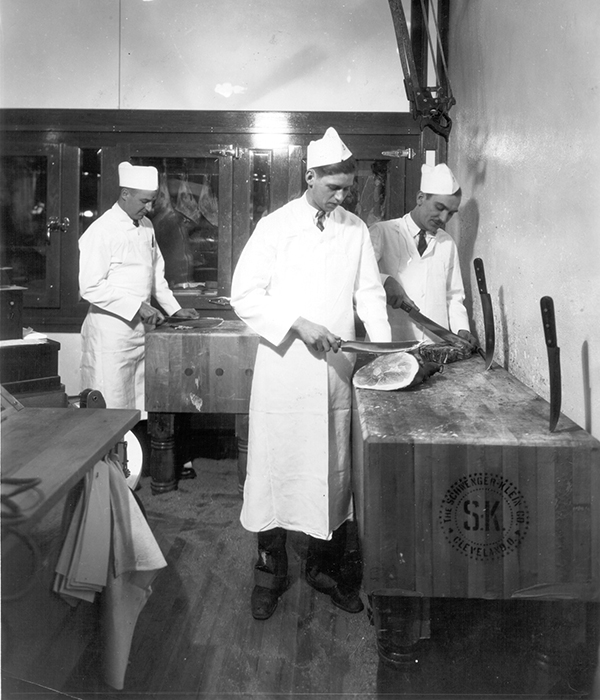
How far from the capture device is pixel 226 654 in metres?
2.30

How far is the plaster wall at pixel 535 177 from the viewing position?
6.37ft

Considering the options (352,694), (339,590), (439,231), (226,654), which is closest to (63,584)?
(226,654)

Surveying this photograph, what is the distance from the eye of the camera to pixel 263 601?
102 inches

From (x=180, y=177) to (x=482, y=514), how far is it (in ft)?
11.3

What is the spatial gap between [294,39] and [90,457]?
11.7 ft

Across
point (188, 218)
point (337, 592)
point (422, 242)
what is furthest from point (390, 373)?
point (188, 218)

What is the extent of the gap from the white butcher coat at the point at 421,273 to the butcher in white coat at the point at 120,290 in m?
1.29

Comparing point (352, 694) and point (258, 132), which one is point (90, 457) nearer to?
point (352, 694)

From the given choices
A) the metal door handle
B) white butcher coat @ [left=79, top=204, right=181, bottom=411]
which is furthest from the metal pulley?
the metal door handle

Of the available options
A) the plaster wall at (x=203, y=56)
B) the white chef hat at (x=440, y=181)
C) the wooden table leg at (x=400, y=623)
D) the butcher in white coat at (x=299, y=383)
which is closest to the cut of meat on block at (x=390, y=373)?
the butcher in white coat at (x=299, y=383)

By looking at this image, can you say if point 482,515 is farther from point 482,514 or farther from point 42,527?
point 42,527

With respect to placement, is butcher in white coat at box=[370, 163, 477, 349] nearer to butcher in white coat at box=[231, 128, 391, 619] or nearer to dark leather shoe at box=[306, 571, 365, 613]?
butcher in white coat at box=[231, 128, 391, 619]

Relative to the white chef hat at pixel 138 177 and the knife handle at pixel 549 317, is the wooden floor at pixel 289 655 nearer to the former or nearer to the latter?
the knife handle at pixel 549 317

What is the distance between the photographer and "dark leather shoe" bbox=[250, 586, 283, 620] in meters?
2.54
